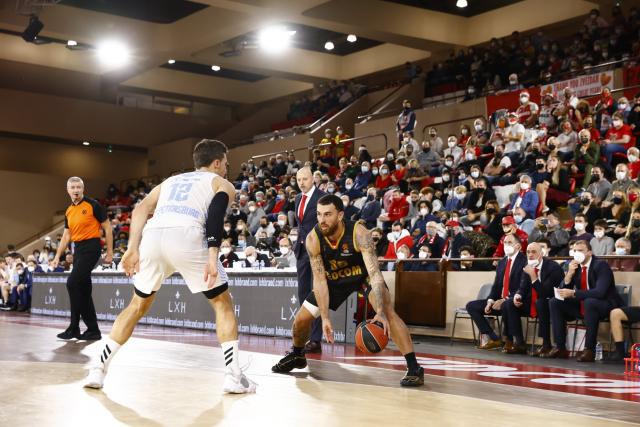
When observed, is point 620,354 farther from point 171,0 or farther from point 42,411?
point 171,0

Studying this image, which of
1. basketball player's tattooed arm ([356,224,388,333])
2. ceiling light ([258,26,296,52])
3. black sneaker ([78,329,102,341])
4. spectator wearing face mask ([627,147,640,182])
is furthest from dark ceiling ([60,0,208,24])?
basketball player's tattooed arm ([356,224,388,333])

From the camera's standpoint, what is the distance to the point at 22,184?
35.3 metres

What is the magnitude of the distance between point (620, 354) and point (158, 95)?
3077 cm

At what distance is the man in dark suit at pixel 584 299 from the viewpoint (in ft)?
33.4

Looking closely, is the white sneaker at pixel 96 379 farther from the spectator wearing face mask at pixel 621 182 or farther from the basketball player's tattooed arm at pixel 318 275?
the spectator wearing face mask at pixel 621 182

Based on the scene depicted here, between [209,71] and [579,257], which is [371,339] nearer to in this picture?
[579,257]

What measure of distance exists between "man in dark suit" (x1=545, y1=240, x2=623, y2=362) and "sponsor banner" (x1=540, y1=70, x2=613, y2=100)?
10249 millimetres

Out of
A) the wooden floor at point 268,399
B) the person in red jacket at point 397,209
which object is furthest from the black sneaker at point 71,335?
the person in red jacket at point 397,209

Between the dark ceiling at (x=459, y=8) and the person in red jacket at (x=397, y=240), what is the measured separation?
1351 cm

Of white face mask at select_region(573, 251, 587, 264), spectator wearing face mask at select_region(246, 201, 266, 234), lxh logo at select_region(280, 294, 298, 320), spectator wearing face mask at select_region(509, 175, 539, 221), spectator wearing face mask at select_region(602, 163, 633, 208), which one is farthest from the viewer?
spectator wearing face mask at select_region(246, 201, 266, 234)

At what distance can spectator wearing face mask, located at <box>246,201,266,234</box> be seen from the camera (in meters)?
20.8

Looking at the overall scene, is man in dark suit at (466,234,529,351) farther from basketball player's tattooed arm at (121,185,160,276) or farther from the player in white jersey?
basketball player's tattooed arm at (121,185,160,276)

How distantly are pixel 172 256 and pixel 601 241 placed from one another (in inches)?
305

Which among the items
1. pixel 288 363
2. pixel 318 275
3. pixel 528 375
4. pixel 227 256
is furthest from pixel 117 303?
pixel 318 275
